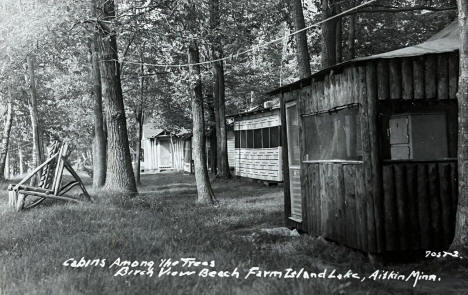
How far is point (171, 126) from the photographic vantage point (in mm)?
34750

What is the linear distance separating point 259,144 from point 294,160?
13.2 m

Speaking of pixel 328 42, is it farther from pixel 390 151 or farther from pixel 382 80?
pixel 390 151

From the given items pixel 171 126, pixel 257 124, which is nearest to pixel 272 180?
pixel 257 124

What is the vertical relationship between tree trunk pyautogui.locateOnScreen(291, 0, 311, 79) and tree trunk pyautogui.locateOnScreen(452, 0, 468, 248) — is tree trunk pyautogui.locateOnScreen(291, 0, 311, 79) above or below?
above

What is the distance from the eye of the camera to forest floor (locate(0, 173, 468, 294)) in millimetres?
5441

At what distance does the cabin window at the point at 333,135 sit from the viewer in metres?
8.23

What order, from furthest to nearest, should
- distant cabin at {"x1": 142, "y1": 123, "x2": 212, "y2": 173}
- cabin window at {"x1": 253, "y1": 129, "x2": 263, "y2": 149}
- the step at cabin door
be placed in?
distant cabin at {"x1": 142, "y1": 123, "x2": 212, "y2": 173} → cabin window at {"x1": 253, "y1": 129, "x2": 263, "y2": 149} → the step at cabin door

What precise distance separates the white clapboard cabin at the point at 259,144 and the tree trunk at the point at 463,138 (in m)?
14.4

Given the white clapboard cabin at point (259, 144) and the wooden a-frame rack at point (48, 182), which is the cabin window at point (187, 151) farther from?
the wooden a-frame rack at point (48, 182)

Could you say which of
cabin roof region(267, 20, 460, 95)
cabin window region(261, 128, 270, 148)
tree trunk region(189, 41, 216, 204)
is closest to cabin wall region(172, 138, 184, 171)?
cabin window region(261, 128, 270, 148)

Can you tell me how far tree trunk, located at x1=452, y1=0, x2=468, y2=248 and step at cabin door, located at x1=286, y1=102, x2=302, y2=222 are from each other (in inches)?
153

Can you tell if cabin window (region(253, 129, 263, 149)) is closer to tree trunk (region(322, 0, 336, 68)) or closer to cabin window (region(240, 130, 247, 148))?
cabin window (region(240, 130, 247, 148))

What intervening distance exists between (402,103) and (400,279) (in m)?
2.71

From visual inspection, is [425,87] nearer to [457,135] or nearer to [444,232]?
[457,135]
